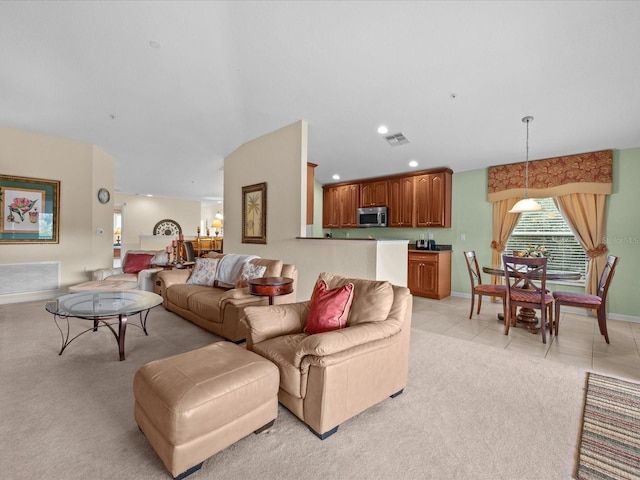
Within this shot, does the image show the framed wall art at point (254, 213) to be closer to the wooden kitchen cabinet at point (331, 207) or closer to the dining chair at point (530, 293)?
the wooden kitchen cabinet at point (331, 207)

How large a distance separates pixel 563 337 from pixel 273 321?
3.44 meters

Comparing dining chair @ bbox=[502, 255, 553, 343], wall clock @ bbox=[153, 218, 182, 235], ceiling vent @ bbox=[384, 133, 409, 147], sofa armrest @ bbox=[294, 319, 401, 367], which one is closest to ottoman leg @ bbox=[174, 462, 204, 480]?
sofa armrest @ bbox=[294, 319, 401, 367]

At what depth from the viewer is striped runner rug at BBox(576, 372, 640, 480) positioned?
1.49 metres

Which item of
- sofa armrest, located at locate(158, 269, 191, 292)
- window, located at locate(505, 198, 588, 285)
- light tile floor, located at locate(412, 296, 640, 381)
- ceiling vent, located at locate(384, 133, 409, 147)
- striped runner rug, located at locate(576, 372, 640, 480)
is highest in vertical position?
ceiling vent, located at locate(384, 133, 409, 147)

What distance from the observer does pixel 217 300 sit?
324 cm

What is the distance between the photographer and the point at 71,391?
2.15m

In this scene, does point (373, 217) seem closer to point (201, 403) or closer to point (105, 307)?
point (105, 307)

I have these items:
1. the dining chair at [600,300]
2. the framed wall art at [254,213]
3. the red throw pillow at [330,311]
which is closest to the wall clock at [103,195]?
the framed wall art at [254,213]

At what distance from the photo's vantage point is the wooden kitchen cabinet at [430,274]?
540cm

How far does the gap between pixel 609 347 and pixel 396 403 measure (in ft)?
9.00

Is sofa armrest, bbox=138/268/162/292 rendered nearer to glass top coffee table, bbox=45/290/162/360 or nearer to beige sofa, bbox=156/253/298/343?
beige sofa, bbox=156/253/298/343

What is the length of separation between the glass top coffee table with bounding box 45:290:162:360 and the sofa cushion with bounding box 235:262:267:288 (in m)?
0.85

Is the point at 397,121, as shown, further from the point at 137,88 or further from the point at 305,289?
the point at 137,88

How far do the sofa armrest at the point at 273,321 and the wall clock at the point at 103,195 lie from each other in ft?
16.7
